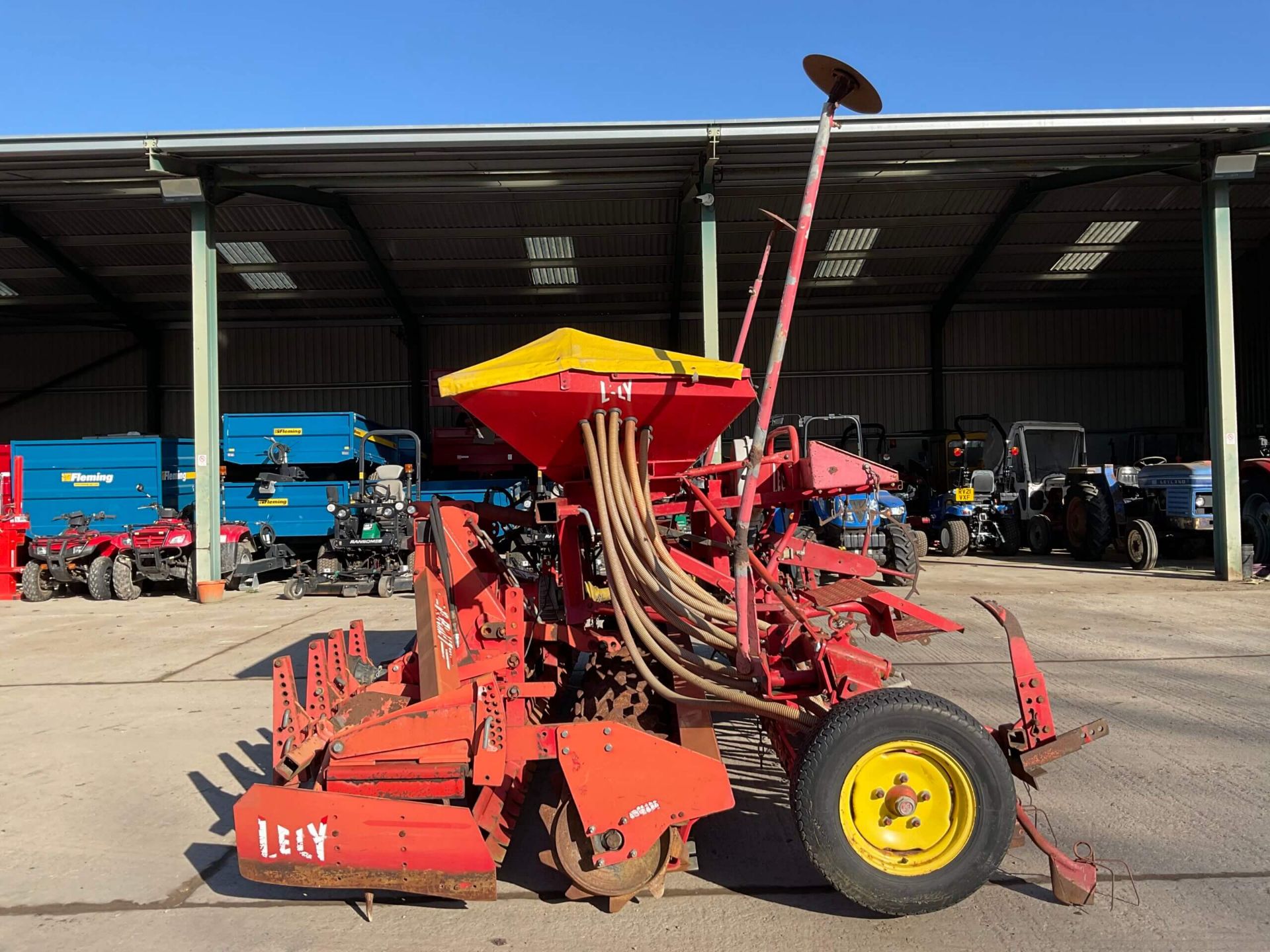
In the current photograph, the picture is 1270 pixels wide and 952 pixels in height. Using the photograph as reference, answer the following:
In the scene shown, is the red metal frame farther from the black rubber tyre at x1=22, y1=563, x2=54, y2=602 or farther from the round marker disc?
the round marker disc

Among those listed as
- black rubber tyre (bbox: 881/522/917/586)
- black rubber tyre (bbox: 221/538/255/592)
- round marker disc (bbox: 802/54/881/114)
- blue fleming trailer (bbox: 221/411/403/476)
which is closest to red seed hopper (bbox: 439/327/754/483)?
round marker disc (bbox: 802/54/881/114)

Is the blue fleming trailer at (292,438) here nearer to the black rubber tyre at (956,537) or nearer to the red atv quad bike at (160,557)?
the red atv quad bike at (160,557)

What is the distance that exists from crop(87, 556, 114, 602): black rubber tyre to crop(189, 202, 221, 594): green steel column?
1302mm

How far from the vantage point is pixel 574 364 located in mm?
2984

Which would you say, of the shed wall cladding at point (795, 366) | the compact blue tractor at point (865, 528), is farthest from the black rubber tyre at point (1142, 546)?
the shed wall cladding at point (795, 366)

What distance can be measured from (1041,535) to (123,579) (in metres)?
14.7

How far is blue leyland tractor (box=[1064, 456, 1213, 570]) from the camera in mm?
12164

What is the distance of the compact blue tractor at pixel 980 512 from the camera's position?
→ 48.8 ft

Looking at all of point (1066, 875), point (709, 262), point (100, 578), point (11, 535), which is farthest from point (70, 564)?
point (1066, 875)

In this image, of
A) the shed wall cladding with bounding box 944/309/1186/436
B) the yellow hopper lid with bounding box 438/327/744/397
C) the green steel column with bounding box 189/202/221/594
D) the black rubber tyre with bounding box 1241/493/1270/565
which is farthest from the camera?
the shed wall cladding with bounding box 944/309/1186/436

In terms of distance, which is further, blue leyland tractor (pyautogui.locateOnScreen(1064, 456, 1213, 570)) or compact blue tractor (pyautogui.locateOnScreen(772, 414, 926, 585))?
blue leyland tractor (pyautogui.locateOnScreen(1064, 456, 1213, 570))

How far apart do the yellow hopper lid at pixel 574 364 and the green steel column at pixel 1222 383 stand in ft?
35.8

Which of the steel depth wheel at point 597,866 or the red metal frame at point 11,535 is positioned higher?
the red metal frame at point 11,535

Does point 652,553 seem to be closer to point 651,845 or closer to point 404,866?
point 651,845
